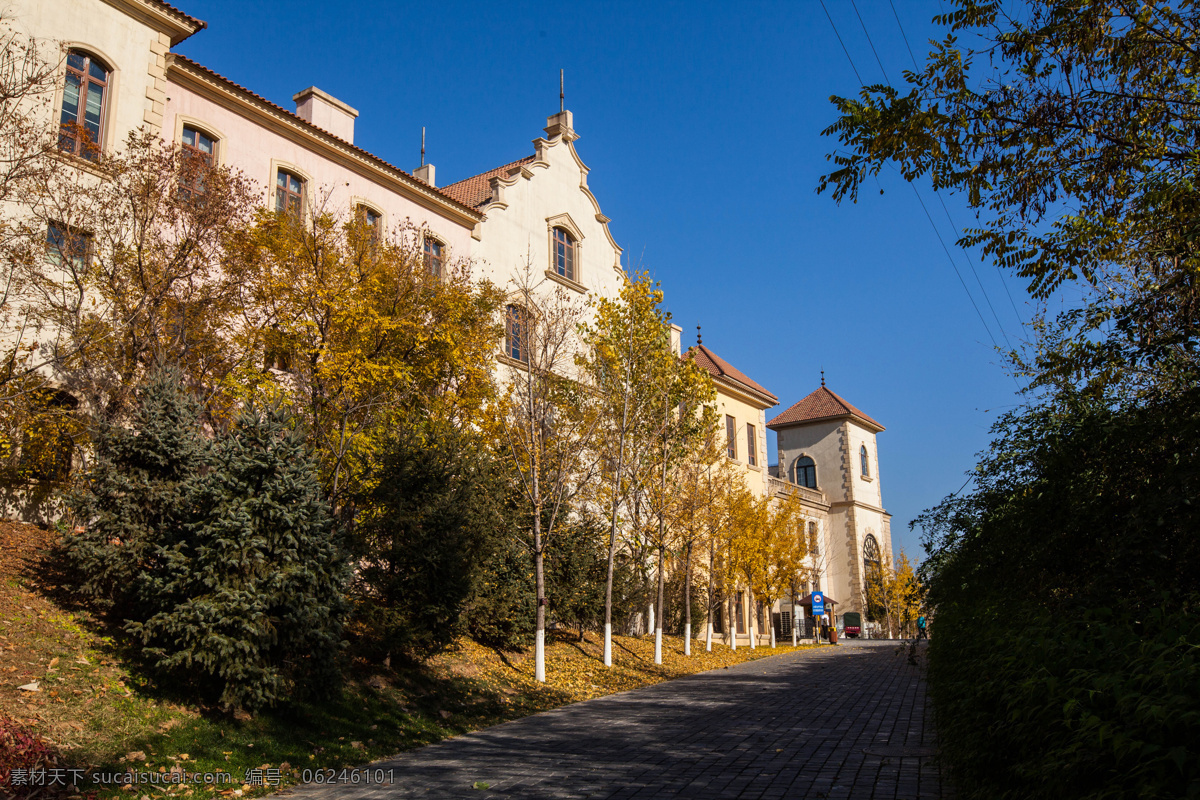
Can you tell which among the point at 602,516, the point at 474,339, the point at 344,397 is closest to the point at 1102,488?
the point at 344,397

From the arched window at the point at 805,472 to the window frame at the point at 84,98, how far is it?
157ft

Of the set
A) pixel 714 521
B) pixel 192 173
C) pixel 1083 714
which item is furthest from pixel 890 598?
pixel 1083 714

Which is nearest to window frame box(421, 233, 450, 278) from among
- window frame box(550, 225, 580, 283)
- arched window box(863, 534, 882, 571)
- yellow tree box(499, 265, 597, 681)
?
yellow tree box(499, 265, 597, 681)

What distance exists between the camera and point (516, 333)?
2577 centimetres

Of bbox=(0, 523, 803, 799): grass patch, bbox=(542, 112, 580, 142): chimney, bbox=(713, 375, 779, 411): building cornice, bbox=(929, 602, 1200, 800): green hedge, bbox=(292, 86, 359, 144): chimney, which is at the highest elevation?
bbox=(542, 112, 580, 142): chimney

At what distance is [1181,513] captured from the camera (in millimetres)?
6105

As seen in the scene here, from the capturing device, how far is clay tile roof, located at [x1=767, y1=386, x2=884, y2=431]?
56.0m

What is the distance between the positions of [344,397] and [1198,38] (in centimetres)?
1287

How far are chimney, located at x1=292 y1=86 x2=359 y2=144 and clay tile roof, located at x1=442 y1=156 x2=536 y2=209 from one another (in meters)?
4.84

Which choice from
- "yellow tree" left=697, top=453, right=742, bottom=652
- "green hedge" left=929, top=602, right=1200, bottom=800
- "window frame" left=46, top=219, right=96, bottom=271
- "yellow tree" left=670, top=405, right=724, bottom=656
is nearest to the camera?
"green hedge" left=929, top=602, right=1200, bottom=800

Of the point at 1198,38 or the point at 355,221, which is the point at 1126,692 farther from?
the point at 355,221

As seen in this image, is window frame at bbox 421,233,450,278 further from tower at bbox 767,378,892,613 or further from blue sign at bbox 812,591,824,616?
tower at bbox 767,378,892,613

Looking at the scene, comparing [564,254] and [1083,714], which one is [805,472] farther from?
[1083,714]

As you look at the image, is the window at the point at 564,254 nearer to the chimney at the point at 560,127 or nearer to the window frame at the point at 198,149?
the chimney at the point at 560,127
